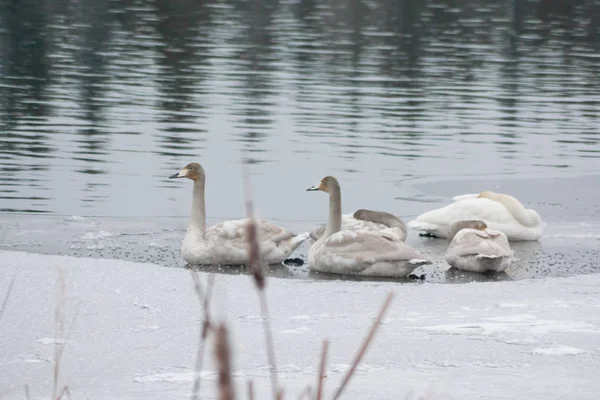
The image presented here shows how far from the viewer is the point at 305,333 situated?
6.86 m

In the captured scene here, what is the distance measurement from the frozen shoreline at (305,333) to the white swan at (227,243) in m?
0.28

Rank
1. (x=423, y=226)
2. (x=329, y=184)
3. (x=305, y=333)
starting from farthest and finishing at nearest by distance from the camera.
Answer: (x=423, y=226) < (x=329, y=184) < (x=305, y=333)

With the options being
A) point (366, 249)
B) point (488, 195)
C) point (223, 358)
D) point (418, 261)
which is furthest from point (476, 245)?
point (223, 358)

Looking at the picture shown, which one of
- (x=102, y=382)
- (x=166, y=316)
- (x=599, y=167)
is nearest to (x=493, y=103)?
(x=599, y=167)

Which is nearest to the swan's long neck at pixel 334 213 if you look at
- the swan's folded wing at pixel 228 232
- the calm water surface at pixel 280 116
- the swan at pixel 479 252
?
the swan's folded wing at pixel 228 232

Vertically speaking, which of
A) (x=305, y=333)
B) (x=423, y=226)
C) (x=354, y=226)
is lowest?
(x=423, y=226)

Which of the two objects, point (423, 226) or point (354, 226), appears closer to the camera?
point (354, 226)

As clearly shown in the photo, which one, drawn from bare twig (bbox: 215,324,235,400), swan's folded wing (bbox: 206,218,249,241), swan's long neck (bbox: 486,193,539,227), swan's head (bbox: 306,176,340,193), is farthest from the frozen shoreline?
bare twig (bbox: 215,324,235,400)

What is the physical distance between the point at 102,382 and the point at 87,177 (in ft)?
25.2

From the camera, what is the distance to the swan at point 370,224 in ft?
31.9

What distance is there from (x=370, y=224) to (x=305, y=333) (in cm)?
303

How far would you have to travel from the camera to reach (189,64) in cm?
2892

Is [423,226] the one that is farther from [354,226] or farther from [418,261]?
[418,261]

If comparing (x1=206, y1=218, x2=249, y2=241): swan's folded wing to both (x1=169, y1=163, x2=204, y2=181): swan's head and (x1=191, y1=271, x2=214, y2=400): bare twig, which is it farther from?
(x1=191, y1=271, x2=214, y2=400): bare twig
